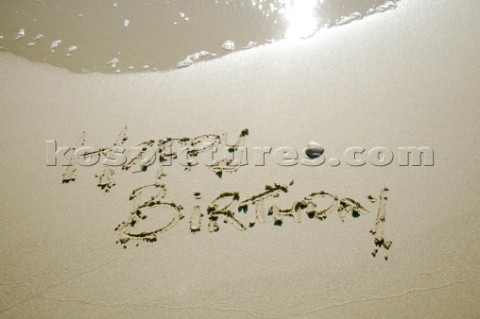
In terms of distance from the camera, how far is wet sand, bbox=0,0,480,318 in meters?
1.98

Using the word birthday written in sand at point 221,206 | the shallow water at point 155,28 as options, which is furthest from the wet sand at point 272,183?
the shallow water at point 155,28

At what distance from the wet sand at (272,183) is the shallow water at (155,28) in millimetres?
182

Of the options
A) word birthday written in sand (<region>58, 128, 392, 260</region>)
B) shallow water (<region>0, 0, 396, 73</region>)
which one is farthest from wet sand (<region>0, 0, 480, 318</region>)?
shallow water (<region>0, 0, 396, 73</region>)

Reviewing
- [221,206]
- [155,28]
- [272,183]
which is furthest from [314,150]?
[155,28]

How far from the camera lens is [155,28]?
11.9 ft

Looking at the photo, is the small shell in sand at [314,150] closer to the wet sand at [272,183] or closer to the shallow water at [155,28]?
the wet sand at [272,183]

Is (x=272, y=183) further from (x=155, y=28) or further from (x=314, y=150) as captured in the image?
(x=155, y=28)

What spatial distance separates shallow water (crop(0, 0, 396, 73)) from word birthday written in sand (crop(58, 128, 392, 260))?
1.09 metres

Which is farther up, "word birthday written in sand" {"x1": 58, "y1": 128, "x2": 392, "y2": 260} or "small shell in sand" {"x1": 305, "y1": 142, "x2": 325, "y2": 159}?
"small shell in sand" {"x1": 305, "y1": 142, "x2": 325, "y2": 159}

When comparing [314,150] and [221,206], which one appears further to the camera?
[314,150]

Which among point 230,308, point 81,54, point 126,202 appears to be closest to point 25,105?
point 81,54

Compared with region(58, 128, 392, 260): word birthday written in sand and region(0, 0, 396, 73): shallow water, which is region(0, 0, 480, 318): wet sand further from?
region(0, 0, 396, 73): shallow water

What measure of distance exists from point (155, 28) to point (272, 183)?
7.27ft

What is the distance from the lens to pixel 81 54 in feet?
11.2
